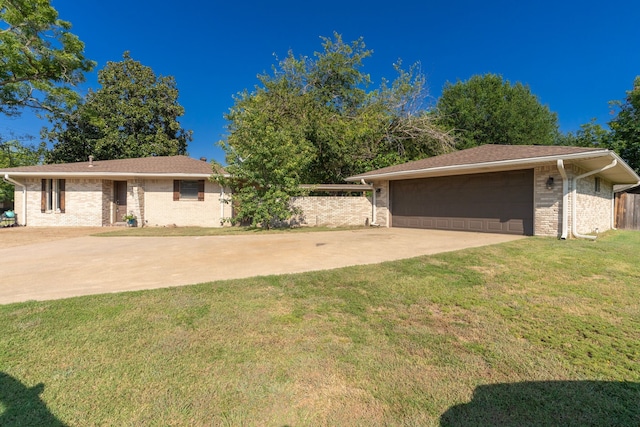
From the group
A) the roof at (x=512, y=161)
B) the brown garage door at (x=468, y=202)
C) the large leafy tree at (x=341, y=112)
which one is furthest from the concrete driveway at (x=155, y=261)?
the large leafy tree at (x=341, y=112)

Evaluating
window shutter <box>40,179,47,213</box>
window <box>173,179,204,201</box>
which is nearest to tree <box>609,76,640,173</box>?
window <box>173,179,204,201</box>

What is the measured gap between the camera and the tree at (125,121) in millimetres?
24312

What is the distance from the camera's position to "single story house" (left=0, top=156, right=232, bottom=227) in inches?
560

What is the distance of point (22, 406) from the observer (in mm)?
1888

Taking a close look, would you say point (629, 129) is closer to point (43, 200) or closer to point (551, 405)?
point (551, 405)

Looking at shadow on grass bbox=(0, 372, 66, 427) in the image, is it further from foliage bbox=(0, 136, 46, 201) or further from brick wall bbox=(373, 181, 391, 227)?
foliage bbox=(0, 136, 46, 201)

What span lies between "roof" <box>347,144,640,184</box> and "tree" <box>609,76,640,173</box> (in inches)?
336

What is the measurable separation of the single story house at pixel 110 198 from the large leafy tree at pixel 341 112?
4.46 metres

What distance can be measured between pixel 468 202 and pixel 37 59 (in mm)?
21836

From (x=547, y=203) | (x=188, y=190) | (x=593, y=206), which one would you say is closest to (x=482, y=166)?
(x=547, y=203)

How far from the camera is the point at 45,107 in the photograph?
57.0 ft

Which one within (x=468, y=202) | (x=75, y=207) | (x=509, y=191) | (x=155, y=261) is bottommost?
(x=155, y=261)

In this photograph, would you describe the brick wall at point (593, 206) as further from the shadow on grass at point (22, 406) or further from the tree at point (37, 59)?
the tree at point (37, 59)

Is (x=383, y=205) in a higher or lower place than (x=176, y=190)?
lower
